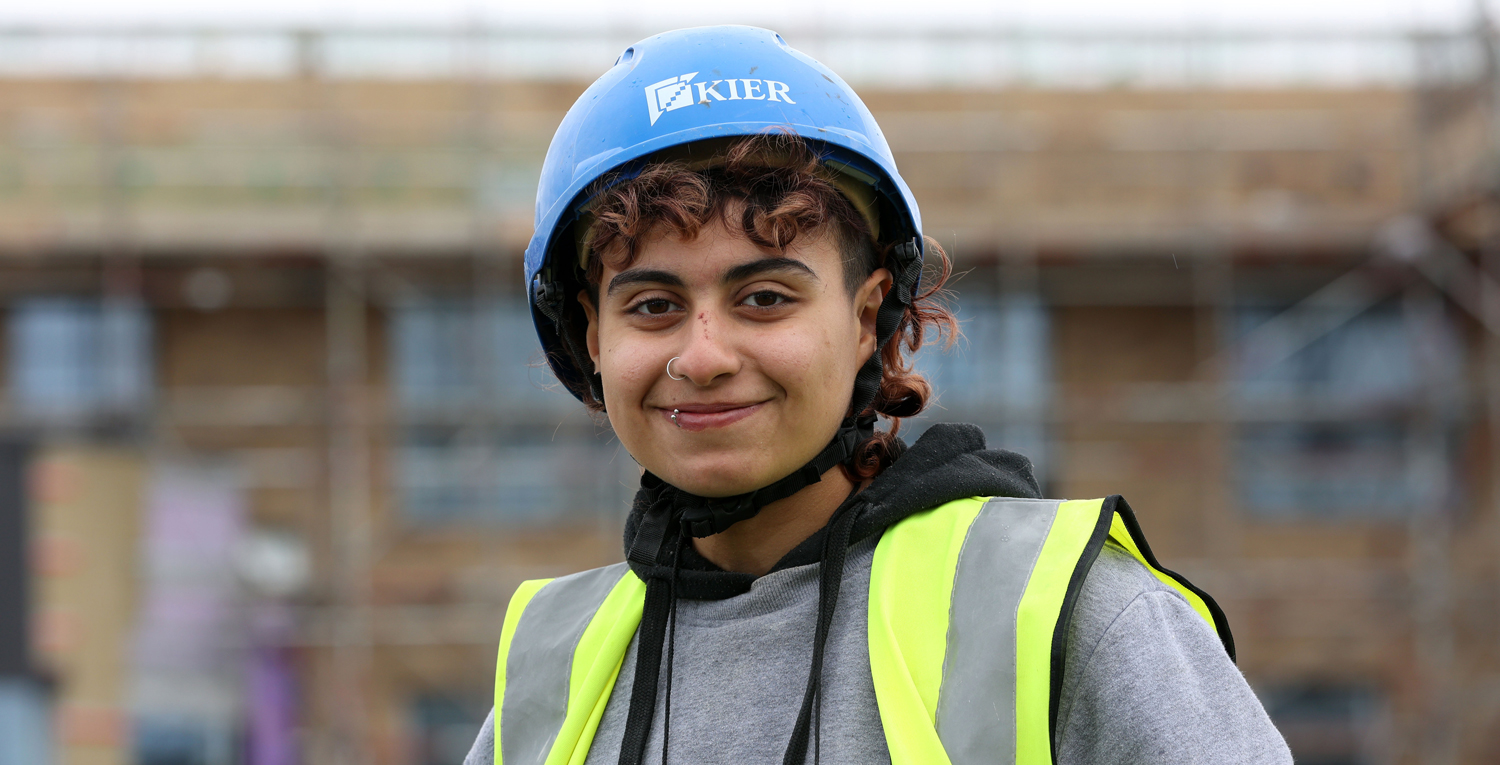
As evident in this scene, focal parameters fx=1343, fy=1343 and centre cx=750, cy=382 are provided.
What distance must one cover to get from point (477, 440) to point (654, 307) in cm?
820

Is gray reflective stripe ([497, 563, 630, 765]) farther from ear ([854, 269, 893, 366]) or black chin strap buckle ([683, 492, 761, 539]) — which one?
ear ([854, 269, 893, 366])

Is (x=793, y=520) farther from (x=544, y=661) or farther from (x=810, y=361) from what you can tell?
(x=544, y=661)

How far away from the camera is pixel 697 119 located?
1642 millimetres

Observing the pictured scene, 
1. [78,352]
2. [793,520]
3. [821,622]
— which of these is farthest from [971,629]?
[78,352]

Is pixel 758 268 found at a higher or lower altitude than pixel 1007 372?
higher

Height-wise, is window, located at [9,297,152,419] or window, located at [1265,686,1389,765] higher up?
window, located at [9,297,152,419]

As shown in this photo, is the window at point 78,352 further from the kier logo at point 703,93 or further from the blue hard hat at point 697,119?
the kier logo at point 703,93

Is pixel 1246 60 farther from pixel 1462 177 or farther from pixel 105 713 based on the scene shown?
pixel 105 713

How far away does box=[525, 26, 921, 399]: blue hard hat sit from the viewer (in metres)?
1.65

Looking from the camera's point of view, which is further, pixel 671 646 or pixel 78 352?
pixel 78 352

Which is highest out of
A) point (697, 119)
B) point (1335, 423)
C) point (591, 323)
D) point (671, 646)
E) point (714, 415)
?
point (697, 119)

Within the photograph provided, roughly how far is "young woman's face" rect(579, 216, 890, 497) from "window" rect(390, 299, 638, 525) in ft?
26.3

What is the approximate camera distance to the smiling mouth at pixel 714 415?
1.54 metres

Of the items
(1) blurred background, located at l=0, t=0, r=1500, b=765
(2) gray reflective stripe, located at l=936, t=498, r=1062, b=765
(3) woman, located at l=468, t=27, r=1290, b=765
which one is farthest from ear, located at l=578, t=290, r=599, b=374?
(1) blurred background, located at l=0, t=0, r=1500, b=765
